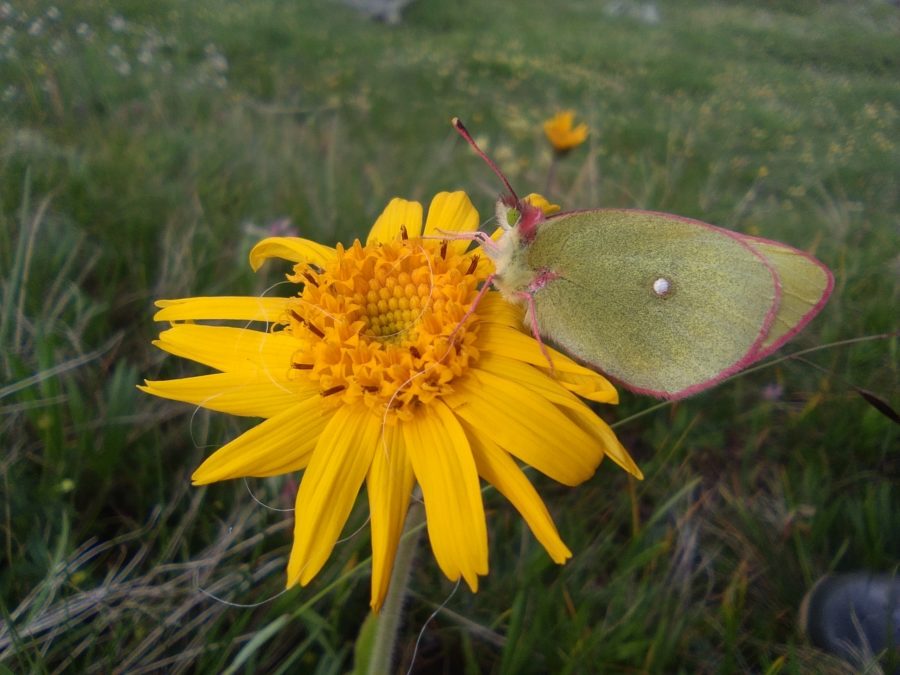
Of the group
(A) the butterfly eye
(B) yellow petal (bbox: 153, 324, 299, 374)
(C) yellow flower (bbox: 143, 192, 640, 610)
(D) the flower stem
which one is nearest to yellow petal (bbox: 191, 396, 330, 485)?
(C) yellow flower (bbox: 143, 192, 640, 610)

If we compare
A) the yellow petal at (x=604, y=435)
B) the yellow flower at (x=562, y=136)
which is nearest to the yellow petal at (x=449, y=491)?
the yellow petal at (x=604, y=435)

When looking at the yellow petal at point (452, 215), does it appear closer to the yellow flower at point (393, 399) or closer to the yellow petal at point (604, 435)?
the yellow flower at point (393, 399)

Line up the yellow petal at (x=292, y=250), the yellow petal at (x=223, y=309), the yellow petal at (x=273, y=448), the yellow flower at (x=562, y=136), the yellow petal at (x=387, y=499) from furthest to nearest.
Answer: the yellow flower at (x=562, y=136) → the yellow petal at (x=292, y=250) → the yellow petal at (x=223, y=309) → the yellow petal at (x=273, y=448) → the yellow petal at (x=387, y=499)

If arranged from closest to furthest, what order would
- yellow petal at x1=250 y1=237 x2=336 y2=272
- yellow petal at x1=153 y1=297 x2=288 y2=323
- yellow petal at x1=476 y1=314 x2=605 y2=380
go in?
yellow petal at x1=476 y1=314 x2=605 y2=380, yellow petal at x1=153 y1=297 x2=288 y2=323, yellow petal at x1=250 y1=237 x2=336 y2=272

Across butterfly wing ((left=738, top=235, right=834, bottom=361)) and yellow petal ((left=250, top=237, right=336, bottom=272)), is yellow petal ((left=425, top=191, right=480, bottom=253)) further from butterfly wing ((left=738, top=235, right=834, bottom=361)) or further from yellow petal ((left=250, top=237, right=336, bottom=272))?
butterfly wing ((left=738, top=235, right=834, bottom=361))

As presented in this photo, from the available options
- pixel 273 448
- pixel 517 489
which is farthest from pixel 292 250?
pixel 517 489

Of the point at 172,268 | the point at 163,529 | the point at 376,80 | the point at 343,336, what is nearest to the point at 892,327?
the point at 343,336
